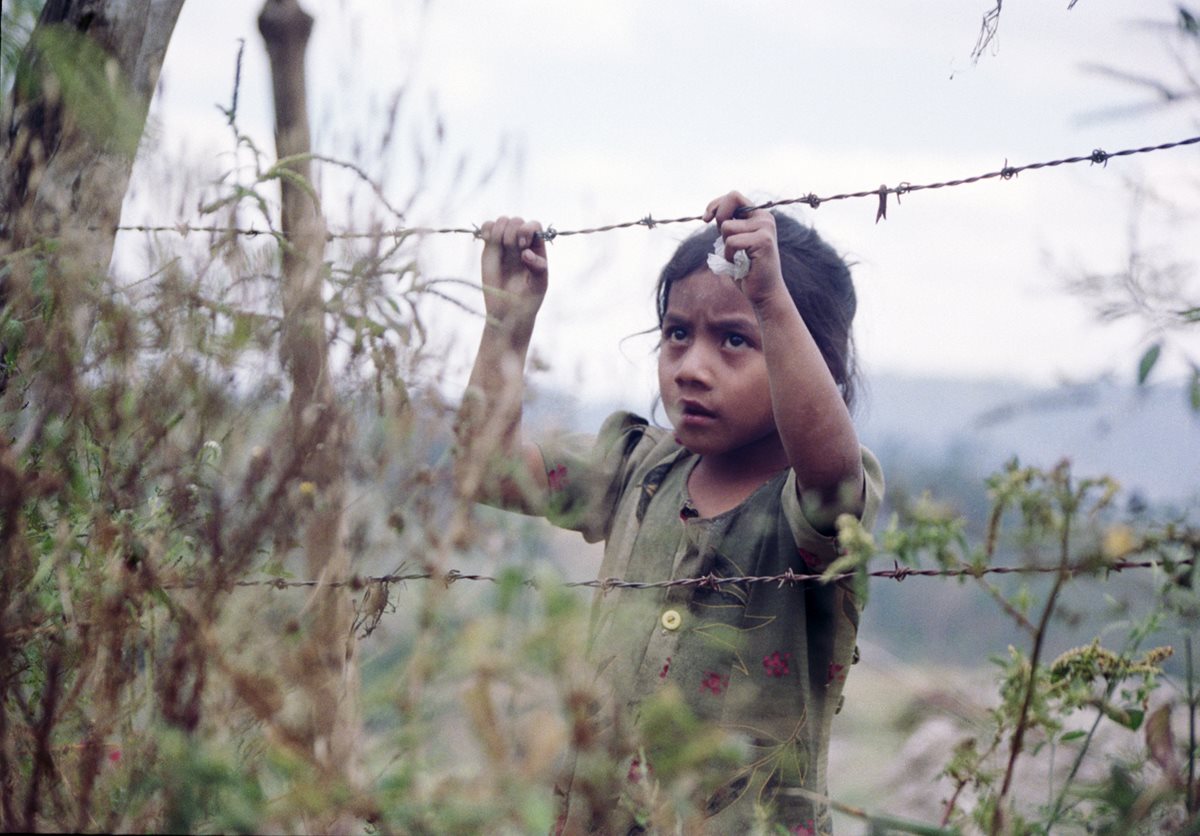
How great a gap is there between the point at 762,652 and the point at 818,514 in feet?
0.91

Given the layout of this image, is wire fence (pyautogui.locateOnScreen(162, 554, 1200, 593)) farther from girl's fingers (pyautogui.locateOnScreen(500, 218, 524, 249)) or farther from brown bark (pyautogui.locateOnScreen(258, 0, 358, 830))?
girl's fingers (pyautogui.locateOnScreen(500, 218, 524, 249))

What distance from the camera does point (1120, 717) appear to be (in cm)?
125

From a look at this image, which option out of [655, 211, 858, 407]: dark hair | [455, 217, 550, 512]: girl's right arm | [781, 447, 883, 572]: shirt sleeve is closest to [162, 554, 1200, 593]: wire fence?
[781, 447, 883, 572]: shirt sleeve

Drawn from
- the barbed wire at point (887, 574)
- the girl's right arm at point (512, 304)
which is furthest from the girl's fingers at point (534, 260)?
the barbed wire at point (887, 574)

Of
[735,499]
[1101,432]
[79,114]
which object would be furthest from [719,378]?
[79,114]

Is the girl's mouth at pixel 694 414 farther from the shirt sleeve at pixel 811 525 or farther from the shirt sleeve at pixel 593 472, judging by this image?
the shirt sleeve at pixel 593 472

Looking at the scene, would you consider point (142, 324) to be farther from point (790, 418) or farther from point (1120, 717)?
point (1120, 717)

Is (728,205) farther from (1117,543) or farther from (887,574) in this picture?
Result: (1117,543)

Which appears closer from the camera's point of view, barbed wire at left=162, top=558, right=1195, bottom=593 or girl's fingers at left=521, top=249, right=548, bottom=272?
barbed wire at left=162, top=558, right=1195, bottom=593

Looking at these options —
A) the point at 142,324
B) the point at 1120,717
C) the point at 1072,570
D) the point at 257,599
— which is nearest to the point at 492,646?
the point at 257,599

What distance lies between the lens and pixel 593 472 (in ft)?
7.35

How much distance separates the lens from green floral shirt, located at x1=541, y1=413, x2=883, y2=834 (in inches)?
70.5

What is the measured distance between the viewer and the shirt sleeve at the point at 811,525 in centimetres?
176

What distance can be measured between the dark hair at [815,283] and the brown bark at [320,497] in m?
0.74
